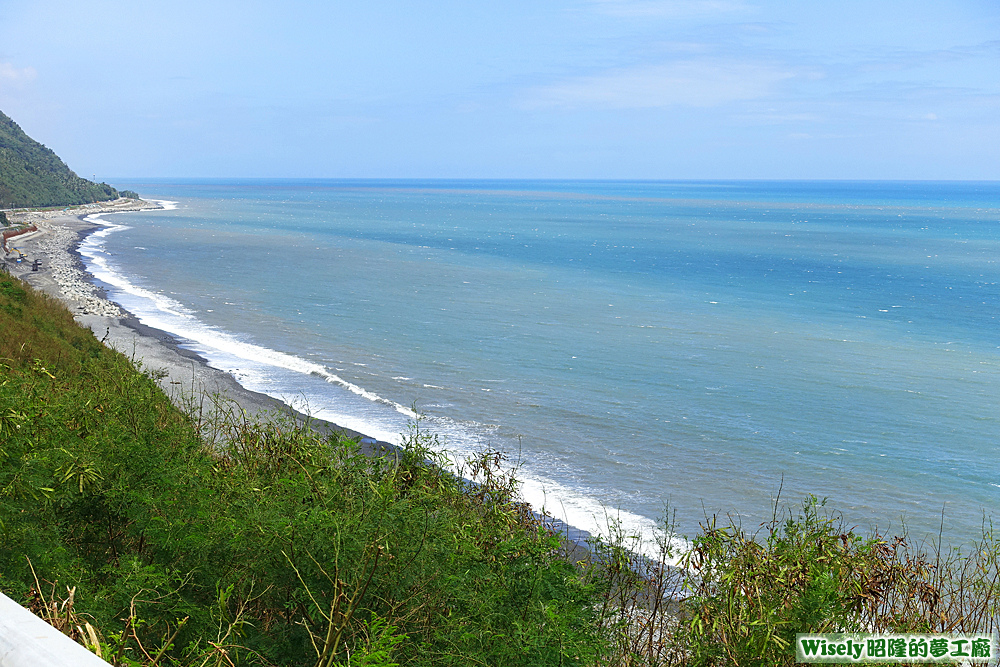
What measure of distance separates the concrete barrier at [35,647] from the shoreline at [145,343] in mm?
5588

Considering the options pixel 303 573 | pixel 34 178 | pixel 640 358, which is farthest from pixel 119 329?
pixel 34 178

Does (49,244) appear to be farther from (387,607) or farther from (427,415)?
(387,607)

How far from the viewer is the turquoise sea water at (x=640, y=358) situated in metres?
20.9

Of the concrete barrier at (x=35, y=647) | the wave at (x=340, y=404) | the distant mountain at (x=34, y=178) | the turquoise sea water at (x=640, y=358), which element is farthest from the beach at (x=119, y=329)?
the distant mountain at (x=34, y=178)

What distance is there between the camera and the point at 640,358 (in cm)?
3409

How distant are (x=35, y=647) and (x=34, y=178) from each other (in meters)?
149

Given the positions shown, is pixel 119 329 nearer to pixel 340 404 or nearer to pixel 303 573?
pixel 340 404

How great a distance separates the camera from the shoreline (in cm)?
1493

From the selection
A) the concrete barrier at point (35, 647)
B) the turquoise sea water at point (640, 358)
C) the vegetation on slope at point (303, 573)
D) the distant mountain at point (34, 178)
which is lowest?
the turquoise sea water at point (640, 358)

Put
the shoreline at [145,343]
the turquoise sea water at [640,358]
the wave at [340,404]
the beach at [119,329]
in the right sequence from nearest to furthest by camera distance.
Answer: the shoreline at [145,343]
the wave at [340,404]
the turquoise sea water at [640,358]
the beach at [119,329]

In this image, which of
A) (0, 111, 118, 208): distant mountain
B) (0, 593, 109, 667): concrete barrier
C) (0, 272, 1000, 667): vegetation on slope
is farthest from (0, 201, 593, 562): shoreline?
(0, 111, 118, 208): distant mountain

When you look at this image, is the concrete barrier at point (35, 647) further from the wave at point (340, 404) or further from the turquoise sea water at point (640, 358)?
the turquoise sea water at point (640, 358)

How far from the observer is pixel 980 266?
73.9 m

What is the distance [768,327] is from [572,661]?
132 feet
